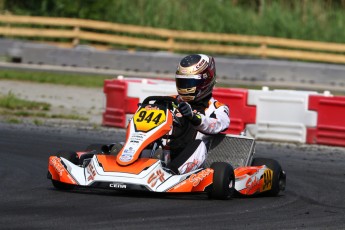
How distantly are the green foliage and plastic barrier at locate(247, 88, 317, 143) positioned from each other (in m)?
15.0

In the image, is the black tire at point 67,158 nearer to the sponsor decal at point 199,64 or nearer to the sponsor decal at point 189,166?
the sponsor decal at point 189,166

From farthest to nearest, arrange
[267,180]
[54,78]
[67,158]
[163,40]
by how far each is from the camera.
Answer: [163,40]
[54,78]
[267,180]
[67,158]

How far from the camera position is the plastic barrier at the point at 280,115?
13.5m

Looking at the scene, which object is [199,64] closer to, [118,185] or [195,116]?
[195,116]

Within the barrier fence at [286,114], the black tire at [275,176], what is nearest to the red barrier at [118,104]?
the barrier fence at [286,114]

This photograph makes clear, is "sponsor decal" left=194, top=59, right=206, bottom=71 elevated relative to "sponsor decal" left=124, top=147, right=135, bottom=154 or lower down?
elevated

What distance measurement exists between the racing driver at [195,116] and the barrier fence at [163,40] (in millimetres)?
16549

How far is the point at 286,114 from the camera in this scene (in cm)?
1357

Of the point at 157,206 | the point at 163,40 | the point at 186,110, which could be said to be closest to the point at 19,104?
the point at 186,110

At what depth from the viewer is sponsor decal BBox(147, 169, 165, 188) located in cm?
789

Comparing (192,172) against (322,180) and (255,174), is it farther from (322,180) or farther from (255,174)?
(322,180)

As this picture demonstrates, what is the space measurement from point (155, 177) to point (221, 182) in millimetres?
521

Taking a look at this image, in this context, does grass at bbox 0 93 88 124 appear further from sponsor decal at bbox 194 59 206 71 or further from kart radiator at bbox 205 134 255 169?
sponsor decal at bbox 194 59 206 71

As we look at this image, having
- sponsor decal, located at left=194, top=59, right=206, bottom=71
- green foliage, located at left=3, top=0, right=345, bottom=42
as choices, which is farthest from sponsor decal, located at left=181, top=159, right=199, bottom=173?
green foliage, located at left=3, top=0, right=345, bottom=42
